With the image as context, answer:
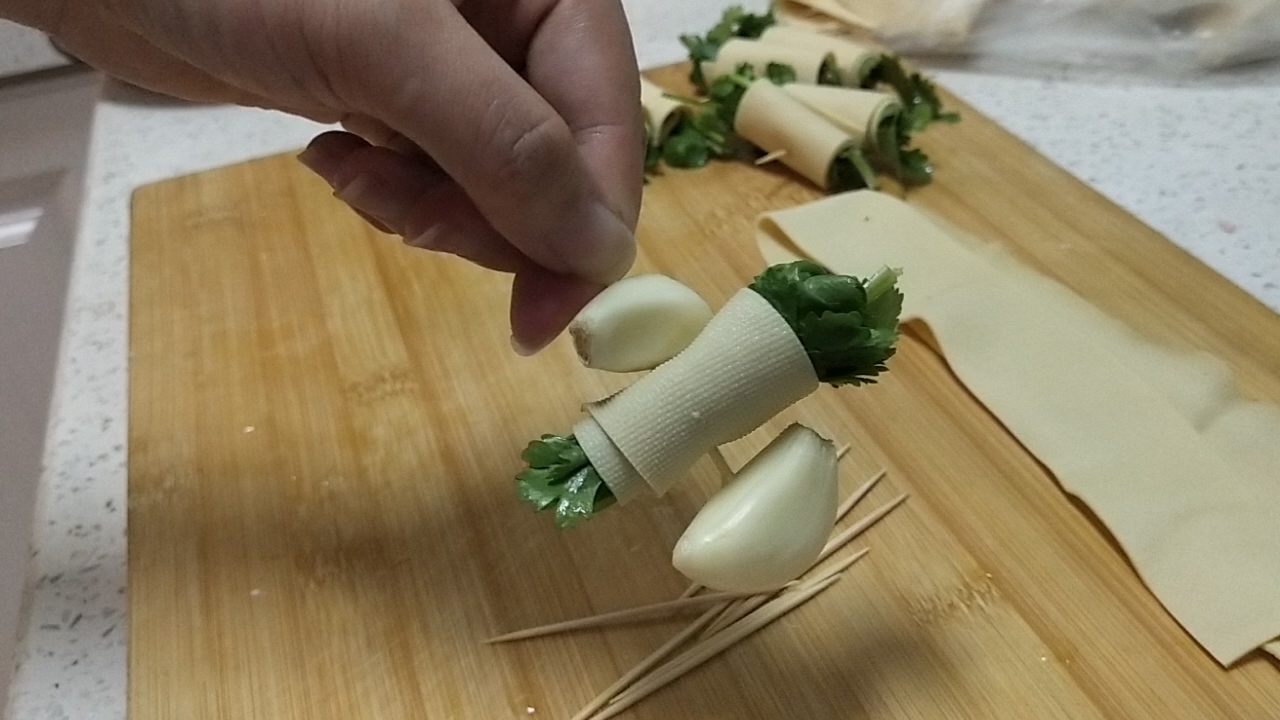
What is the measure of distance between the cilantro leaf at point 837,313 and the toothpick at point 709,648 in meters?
0.18

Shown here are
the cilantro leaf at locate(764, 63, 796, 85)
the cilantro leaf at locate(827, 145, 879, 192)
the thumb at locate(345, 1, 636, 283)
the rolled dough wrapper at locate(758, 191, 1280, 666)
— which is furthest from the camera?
the cilantro leaf at locate(764, 63, 796, 85)

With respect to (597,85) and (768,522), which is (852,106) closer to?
(597,85)

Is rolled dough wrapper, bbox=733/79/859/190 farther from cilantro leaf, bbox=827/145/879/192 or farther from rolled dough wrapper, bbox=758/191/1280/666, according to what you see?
rolled dough wrapper, bbox=758/191/1280/666

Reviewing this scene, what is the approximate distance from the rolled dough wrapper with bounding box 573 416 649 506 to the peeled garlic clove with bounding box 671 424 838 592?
1.9 inches

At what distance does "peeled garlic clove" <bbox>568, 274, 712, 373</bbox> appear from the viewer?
2.20 ft

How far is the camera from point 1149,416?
812mm

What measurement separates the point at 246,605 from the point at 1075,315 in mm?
678

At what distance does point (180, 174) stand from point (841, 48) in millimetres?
774

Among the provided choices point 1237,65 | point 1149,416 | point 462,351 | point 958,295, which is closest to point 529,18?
point 462,351

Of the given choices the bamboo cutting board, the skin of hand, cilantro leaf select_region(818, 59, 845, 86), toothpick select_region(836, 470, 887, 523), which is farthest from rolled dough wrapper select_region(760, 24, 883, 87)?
toothpick select_region(836, 470, 887, 523)

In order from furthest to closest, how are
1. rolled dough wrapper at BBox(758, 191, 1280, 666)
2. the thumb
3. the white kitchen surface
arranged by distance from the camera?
the white kitchen surface, rolled dough wrapper at BBox(758, 191, 1280, 666), the thumb

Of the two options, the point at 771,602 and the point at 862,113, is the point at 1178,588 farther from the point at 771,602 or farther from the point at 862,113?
the point at 862,113

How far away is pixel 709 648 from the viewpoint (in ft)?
2.31

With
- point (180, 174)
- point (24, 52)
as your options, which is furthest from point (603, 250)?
point (24, 52)
